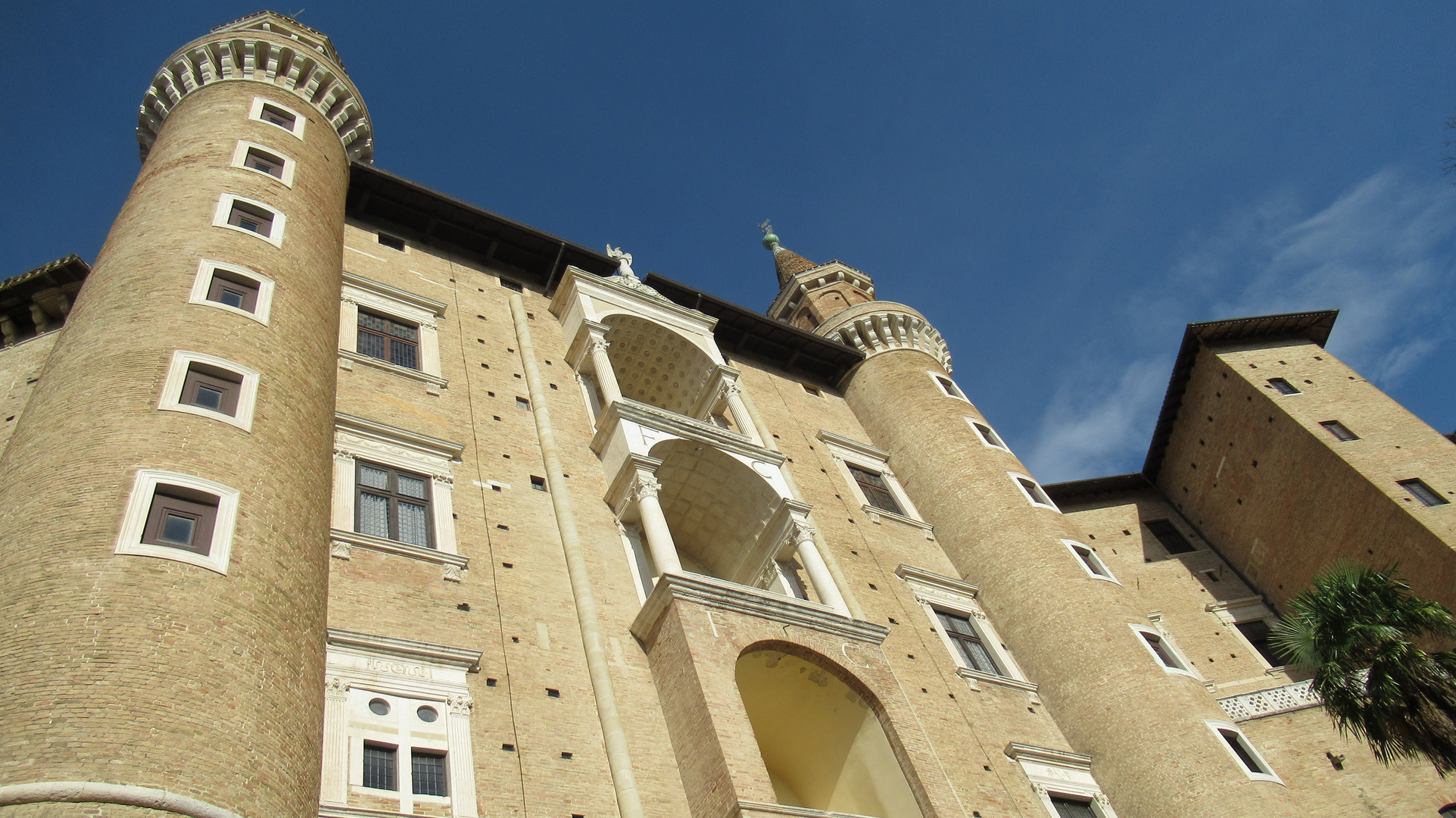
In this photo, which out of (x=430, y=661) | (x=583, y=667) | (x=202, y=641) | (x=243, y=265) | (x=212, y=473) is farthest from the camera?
(x=243, y=265)

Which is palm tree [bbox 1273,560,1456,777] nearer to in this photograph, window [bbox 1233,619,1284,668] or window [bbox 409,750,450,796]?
window [bbox 1233,619,1284,668]

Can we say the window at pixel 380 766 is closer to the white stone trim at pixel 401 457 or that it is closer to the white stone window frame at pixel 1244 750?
the white stone trim at pixel 401 457

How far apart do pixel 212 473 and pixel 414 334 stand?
813 cm

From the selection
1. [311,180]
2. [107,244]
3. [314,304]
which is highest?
[311,180]

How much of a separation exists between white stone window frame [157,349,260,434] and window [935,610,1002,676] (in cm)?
1285

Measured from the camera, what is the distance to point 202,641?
901 cm

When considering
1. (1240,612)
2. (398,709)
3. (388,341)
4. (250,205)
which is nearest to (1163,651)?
(1240,612)

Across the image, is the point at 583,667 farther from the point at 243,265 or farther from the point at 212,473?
the point at 243,265

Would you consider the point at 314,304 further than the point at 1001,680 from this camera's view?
No

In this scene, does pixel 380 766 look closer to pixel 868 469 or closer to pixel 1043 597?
pixel 1043 597

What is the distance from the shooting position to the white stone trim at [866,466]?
2297 cm

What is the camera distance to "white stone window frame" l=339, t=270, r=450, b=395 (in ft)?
56.3

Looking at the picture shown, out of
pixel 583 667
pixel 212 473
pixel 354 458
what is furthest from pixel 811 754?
pixel 212 473

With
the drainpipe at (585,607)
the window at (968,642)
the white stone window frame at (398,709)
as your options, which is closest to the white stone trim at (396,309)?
the drainpipe at (585,607)
